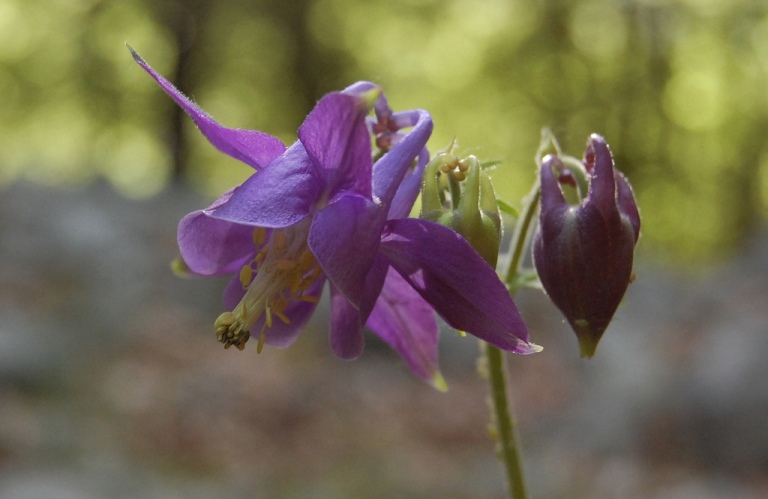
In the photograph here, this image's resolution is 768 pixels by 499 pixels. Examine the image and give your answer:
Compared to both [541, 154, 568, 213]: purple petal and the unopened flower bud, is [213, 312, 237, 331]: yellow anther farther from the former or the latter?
[541, 154, 568, 213]: purple petal

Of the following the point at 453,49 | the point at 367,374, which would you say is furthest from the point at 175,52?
the point at 367,374

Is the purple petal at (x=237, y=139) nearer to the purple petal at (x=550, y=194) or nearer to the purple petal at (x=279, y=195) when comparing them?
the purple petal at (x=279, y=195)

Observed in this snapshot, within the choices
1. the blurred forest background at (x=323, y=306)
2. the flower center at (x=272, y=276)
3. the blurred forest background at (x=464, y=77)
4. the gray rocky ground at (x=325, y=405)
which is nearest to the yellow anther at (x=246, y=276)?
the flower center at (x=272, y=276)

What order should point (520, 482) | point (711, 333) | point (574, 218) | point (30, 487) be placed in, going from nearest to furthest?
point (574, 218)
point (520, 482)
point (30, 487)
point (711, 333)

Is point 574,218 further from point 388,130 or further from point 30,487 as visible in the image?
point 30,487

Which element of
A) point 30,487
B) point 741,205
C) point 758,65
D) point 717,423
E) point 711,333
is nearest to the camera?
point 30,487

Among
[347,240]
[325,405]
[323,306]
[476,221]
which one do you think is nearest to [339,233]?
[347,240]

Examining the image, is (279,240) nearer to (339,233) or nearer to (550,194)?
(339,233)
